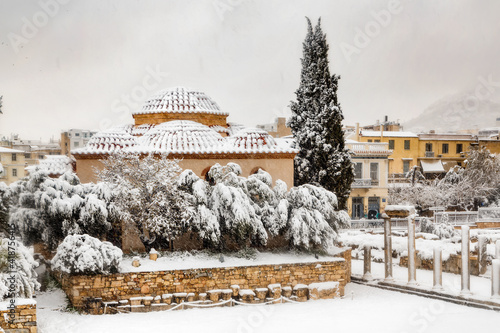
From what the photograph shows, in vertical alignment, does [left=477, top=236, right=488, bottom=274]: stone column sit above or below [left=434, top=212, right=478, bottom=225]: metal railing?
below

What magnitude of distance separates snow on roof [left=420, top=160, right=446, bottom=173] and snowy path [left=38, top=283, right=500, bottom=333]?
83.2ft

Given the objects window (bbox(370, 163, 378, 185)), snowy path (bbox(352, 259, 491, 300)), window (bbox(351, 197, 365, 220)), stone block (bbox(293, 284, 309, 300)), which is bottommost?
snowy path (bbox(352, 259, 491, 300))

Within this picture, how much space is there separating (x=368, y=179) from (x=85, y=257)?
908 inches

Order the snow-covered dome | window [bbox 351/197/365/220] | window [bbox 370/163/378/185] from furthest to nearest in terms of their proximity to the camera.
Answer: window [bbox 370/163/378/185]
window [bbox 351/197/365/220]
the snow-covered dome

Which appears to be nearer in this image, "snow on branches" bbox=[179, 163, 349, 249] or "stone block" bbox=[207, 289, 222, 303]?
"stone block" bbox=[207, 289, 222, 303]

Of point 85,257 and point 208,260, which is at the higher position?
point 85,257

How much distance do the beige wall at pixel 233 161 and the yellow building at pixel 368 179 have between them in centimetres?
1494

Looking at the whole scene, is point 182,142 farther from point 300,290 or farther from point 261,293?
point 300,290

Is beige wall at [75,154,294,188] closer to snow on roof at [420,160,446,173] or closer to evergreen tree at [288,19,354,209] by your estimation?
evergreen tree at [288,19,354,209]

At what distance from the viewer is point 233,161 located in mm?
16625

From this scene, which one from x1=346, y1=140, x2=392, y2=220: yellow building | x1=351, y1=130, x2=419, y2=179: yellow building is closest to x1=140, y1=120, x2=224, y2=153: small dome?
x1=346, y1=140, x2=392, y2=220: yellow building

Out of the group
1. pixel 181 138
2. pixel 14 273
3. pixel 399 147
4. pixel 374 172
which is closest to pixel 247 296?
pixel 14 273

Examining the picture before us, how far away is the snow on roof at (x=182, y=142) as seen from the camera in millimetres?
16031

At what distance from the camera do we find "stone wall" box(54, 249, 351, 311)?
11.5 m
